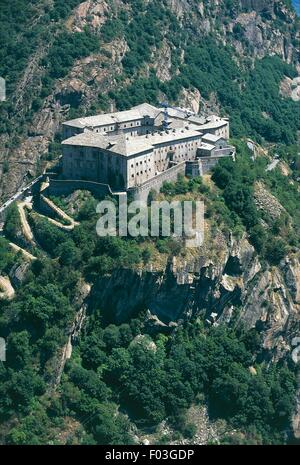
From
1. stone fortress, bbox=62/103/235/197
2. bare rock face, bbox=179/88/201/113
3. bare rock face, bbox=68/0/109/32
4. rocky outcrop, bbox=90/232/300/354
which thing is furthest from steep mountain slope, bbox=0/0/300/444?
bare rock face, bbox=68/0/109/32

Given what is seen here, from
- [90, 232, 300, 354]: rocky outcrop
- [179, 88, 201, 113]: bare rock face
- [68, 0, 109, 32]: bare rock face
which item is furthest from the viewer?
[179, 88, 201, 113]: bare rock face

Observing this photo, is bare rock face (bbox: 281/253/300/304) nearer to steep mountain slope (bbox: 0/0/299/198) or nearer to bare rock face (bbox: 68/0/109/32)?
steep mountain slope (bbox: 0/0/299/198)

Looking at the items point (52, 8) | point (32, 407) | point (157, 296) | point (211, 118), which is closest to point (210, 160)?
point (211, 118)

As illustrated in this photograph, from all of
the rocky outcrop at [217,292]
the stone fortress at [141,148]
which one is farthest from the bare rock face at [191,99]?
the rocky outcrop at [217,292]

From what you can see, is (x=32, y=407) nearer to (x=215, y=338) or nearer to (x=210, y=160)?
(x=215, y=338)

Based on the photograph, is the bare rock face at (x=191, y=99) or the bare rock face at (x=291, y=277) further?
the bare rock face at (x=191, y=99)

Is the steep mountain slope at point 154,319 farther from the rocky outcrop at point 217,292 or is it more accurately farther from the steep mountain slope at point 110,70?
the steep mountain slope at point 110,70

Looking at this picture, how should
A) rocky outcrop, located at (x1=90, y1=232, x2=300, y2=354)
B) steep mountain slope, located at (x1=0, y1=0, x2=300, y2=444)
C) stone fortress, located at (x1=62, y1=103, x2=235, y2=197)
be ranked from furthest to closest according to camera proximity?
stone fortress, located at (x1=62, y1=103, x2=235, y2=197) < rocky outcrop, located at (x1=90, y1=232, x2=300, y2=354) < steep mountain slope, located at (x1=0, y1=0, x2=300, y2=444)

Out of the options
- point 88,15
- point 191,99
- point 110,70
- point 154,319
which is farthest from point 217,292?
point 88,15
